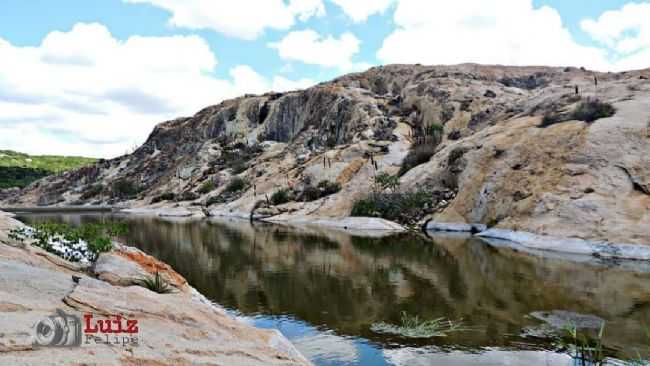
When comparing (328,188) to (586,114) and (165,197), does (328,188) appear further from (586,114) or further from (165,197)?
(165,197)

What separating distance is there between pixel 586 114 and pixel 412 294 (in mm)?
39579

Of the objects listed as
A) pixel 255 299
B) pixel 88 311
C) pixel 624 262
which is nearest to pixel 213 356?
pixel 88 311

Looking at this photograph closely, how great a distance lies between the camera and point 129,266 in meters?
15.1

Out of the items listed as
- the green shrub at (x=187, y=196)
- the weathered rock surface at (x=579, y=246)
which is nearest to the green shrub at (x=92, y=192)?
the green shrub at (x=187, y=196)

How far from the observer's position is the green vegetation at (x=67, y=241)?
15.8m

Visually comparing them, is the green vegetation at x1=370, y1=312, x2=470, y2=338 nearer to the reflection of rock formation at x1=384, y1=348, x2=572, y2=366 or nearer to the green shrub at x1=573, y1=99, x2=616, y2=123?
the reflection of rock formation at x1=384, y1=348, x2=572, y2=366

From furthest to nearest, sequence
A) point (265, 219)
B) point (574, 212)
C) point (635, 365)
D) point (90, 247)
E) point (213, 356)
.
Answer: point (265, 219) < point (574, 212) < point (90, 247) < point (635, 365) < point (213, 356)

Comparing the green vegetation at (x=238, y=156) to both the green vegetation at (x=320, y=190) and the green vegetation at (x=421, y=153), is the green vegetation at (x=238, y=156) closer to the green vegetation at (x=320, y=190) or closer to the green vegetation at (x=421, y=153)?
the green vegetation at (x=320, y=190)

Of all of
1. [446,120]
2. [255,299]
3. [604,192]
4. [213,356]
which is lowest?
[255,299]

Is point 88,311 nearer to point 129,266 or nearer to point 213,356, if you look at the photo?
point 213,356

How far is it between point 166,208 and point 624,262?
92.0 m

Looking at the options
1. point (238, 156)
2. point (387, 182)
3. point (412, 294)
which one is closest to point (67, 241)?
point (412, 294)

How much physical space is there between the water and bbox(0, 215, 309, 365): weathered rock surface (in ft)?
15.5

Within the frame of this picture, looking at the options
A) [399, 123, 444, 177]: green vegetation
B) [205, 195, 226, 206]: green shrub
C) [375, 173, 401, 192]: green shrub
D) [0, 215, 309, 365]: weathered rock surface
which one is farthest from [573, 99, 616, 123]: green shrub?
[205, 195, 226, 206]: green shrub
